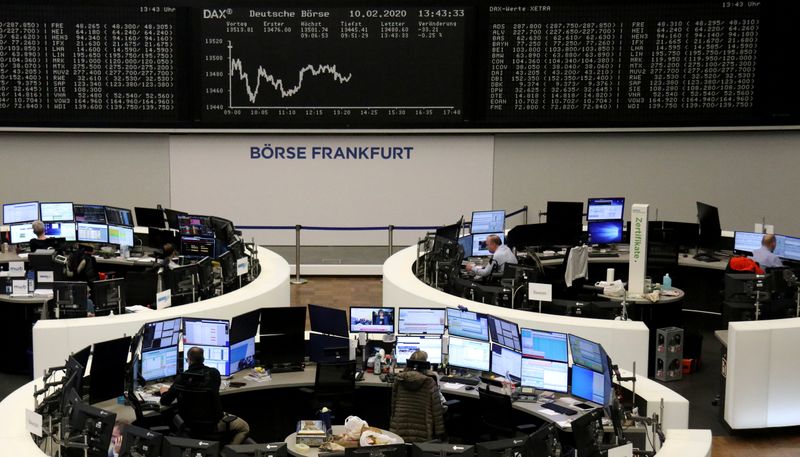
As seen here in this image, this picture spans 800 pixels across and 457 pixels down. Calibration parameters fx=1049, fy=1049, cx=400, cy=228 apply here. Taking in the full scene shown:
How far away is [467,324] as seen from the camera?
912cm

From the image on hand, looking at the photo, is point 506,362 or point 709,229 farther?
point 709,229

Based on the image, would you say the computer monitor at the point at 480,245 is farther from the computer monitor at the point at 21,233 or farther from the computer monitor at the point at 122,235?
the computer monitor at the point at 21,233

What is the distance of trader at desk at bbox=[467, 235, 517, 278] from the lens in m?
11.9

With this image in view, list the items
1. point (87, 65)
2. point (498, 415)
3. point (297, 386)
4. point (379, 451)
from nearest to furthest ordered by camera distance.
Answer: point (379, 451)
point (498, 415)
point (297, 386)
point (87, 65)

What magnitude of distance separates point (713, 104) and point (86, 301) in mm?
9482

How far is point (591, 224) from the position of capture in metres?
13.9

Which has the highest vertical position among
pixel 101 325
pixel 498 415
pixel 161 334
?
pixel 161 334

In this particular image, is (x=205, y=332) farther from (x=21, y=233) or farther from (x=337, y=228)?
(x=337, y=228)

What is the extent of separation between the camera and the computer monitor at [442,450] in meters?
6.49

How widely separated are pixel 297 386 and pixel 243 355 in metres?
0.57

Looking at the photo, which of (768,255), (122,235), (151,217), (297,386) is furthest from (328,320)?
(768,255)

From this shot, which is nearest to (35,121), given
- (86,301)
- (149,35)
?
(149,35)

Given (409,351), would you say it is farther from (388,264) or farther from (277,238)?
(277,238)

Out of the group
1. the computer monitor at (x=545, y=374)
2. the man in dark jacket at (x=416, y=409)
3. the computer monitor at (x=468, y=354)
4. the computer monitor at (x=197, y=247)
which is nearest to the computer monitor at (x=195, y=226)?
the computer monitor at (x=197, y=247)
